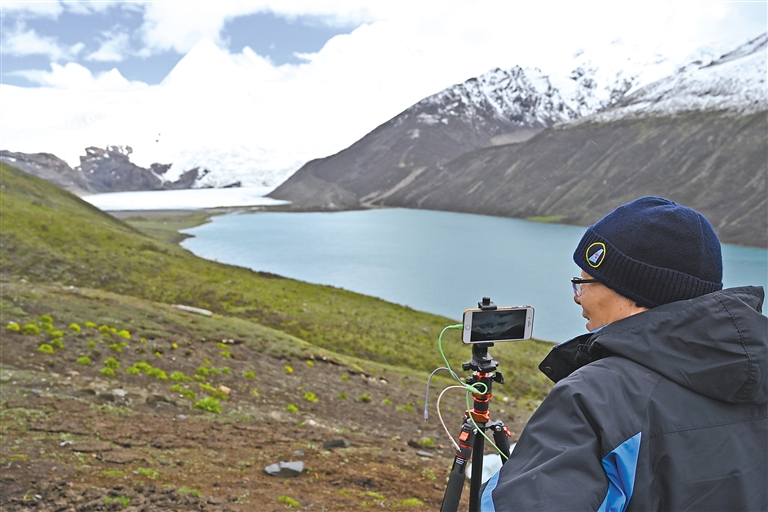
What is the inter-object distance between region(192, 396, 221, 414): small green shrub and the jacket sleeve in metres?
9.46

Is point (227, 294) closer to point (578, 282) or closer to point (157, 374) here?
point (157, 374)

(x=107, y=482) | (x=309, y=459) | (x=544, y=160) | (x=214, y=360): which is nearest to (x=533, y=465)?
(x=107, y=482)

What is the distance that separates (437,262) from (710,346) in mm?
58346

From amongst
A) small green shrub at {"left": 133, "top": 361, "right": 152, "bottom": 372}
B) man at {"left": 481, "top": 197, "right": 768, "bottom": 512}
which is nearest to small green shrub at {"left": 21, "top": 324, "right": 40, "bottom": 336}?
small green shrub at {"left": 133, "top": 361, "right": 152, "bottom": 372}

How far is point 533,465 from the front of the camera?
5.35 ft

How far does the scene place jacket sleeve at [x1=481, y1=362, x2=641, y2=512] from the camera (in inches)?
61.9

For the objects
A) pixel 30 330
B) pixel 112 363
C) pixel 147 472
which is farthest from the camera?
pixel 30 330

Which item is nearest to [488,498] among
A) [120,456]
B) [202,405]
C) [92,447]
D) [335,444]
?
[120,456]

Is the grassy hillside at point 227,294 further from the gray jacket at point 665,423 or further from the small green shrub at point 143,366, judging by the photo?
the gray jacket at point 665,423

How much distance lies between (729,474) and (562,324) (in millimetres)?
34789

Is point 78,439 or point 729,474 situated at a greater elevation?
point 729,474

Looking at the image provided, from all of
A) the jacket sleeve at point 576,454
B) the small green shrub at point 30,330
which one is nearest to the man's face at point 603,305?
the jacket sleeve at point 576,454

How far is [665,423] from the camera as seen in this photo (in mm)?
1712

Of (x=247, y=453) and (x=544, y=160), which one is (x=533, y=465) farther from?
(x=544, y=160)
